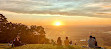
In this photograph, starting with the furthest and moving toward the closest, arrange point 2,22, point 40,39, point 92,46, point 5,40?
point 40,39, point 2,22, point 5,40, point 92,46

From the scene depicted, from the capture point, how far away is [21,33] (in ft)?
189

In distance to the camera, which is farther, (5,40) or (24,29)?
(24,29)

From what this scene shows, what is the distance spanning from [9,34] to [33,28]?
11.5m

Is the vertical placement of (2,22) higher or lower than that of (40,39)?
higher

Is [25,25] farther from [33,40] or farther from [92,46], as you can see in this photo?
[92,46]

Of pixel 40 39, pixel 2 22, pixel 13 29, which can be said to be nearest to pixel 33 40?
Answer: pixel 40 39

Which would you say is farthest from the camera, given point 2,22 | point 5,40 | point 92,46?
point 2,22

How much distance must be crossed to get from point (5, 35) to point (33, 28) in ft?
42.6

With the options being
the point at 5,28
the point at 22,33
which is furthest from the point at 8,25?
the point at 22,33

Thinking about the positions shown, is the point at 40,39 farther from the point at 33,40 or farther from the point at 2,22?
the point at 2,22

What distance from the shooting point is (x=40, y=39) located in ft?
204

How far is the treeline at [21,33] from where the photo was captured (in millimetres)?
53875

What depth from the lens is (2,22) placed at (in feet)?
188

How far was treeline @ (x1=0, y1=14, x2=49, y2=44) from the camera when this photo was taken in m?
53.9
